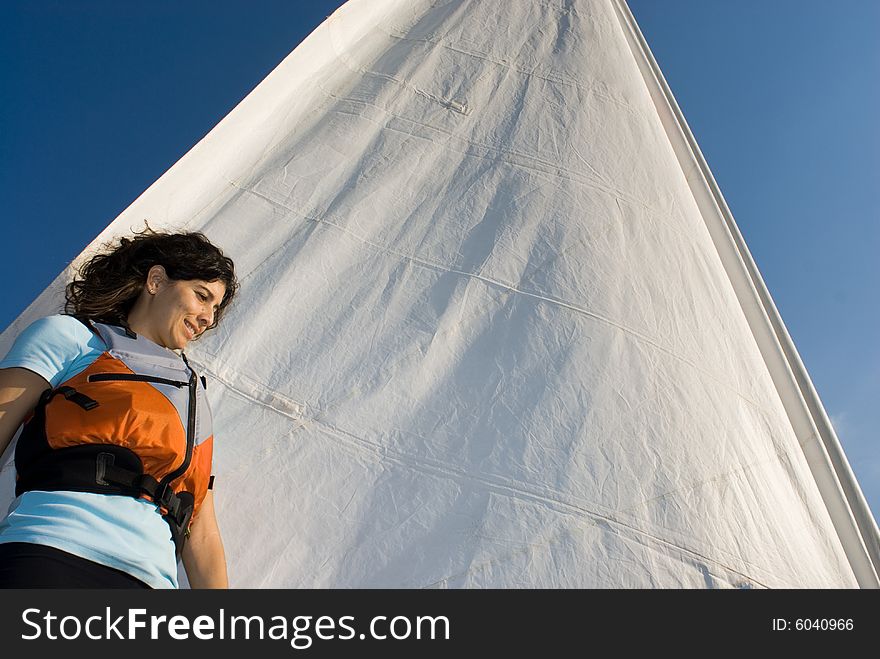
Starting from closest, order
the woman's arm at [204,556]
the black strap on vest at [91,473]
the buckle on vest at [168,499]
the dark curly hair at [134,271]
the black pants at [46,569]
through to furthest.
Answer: the black pants at [46,569] → the black strap on vest at [91,473] → the buckle on vest at [168,499] → the woman's arm at [204,556] → the dark curly hair at [134,271]

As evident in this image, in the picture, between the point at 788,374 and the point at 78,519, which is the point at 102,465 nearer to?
the point at 78,519

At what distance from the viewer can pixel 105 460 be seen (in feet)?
4.78

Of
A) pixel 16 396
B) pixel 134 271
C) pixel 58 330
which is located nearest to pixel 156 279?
pixel 134 271

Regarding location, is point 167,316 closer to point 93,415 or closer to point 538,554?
point 93,415

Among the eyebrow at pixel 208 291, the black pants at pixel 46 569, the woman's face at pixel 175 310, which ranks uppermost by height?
the eyebrow at pixel 208 291

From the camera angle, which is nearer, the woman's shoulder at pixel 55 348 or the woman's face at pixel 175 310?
the woman's shoulder at pixel 55 348

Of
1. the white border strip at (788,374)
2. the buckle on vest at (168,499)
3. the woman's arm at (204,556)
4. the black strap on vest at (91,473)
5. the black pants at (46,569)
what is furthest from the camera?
the white border strip at (788,374)

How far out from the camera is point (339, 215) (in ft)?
9.32

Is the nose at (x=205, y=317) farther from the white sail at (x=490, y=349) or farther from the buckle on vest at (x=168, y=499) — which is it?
the buckle on vest at (x=168, y=499)

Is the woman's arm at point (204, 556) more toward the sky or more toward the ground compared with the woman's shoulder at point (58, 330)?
more toward the ground

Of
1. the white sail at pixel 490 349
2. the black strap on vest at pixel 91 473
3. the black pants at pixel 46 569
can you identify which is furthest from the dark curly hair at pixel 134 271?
the black pants at pixel 46 569

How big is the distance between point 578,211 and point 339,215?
930 mm

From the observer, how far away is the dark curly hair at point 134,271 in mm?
1973

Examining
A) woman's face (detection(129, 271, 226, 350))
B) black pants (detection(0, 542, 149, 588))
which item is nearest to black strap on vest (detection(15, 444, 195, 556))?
black pants (detection(0, 542, 149, 588))
